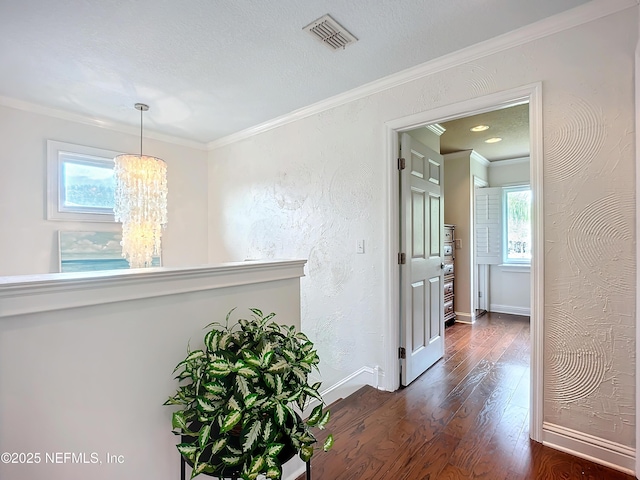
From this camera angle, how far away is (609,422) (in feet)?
5.55

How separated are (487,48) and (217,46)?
173cm

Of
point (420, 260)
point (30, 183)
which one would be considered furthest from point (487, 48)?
point (30, 183)

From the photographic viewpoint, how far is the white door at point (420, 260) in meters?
2.62

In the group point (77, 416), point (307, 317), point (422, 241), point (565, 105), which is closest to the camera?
point (77, 416)

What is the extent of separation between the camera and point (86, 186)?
129 inches

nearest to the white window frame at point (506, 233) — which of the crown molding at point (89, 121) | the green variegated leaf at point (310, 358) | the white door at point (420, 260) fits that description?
the white door at point (420, 260)

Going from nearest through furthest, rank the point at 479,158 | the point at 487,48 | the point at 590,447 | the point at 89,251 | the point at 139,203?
the point at 590,447 < the point at 487,48 < the point at 139,203 < the point at 89,251 < the point at 479,158

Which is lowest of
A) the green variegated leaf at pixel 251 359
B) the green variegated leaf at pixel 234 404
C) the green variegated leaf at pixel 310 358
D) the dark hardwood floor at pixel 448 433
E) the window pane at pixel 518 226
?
the dark hardwood floor at pixel 448 433

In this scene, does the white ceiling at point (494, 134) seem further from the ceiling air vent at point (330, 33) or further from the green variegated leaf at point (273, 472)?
the green variegated leaf at point (273, 472)

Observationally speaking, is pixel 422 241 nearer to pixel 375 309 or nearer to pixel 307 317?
pixel 375 309

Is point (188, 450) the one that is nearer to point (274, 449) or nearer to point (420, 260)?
point (274, 449)

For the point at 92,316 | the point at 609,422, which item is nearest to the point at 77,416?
the point at 92,316

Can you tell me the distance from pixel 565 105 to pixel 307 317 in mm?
2526

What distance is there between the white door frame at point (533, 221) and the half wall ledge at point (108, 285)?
4.36ft
